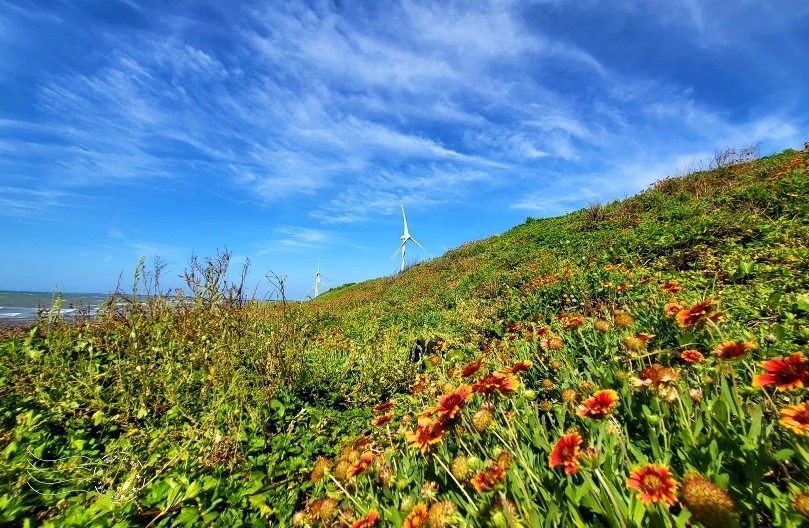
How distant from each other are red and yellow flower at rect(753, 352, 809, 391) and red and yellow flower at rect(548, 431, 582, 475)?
56 cm

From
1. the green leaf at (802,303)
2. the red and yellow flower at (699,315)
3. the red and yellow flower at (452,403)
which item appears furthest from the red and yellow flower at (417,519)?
the green leaf at (802,303)

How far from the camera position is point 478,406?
2262 millimetres

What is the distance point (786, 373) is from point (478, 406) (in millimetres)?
1427

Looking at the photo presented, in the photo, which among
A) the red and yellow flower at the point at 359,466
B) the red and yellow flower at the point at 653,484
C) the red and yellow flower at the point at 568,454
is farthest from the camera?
the red and yellow flower at the point at 359,466

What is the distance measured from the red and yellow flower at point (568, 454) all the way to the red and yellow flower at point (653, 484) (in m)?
0.17

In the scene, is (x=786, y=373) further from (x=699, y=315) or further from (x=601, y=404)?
(x=699, y=315)

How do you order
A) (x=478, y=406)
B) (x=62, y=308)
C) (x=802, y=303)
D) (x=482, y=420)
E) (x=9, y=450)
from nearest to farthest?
(x=482, y=420)
(x=478, y=406)
(x=9, y=450)
(x=802, y=303)
(x=62, y=308)

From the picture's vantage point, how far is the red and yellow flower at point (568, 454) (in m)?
1.18

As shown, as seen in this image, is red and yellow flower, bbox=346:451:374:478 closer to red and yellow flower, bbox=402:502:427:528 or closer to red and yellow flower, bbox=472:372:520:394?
red and yellow flower, bbox=402:502:427:528

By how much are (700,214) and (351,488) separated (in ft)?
25.7

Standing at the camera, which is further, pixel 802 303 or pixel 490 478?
pixel 802 303

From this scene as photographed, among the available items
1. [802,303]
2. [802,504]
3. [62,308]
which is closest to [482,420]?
[802,504]

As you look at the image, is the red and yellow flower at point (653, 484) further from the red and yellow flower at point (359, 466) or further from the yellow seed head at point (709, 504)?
the red and yellow flower at point (359, 466)

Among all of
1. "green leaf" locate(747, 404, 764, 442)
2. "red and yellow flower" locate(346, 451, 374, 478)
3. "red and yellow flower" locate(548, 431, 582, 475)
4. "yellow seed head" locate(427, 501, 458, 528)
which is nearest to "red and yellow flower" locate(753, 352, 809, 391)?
"green leaf" locate(747, 404, 764, 442)
